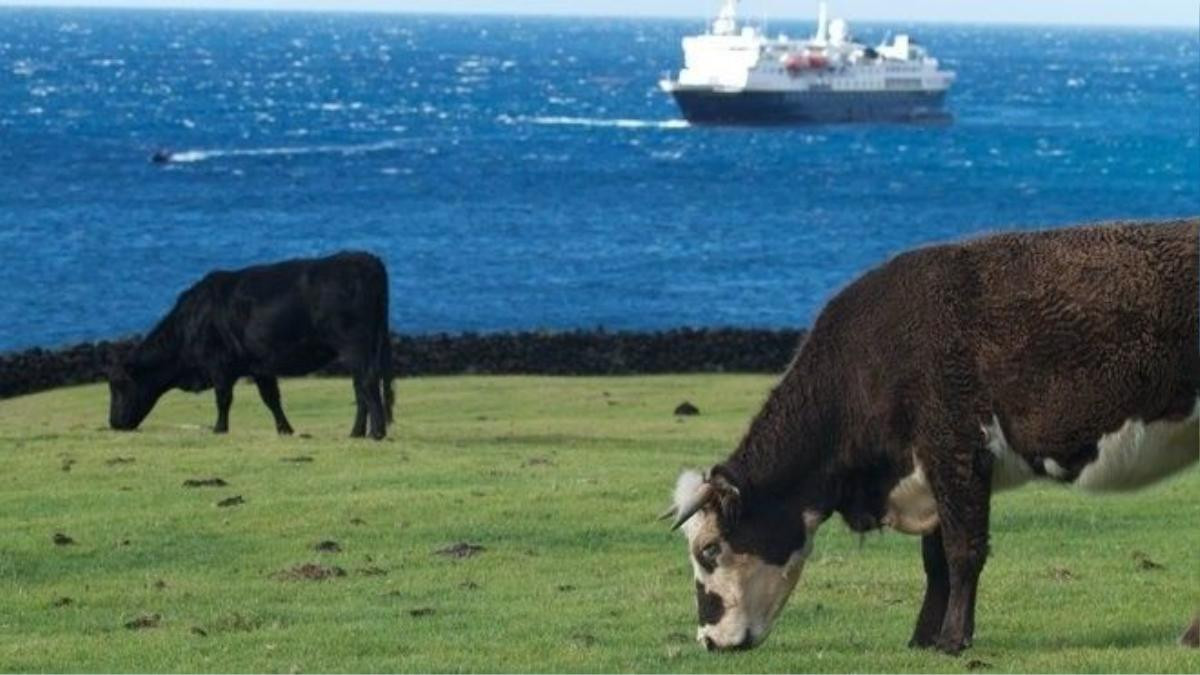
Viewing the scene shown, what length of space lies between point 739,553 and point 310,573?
12.9 feet

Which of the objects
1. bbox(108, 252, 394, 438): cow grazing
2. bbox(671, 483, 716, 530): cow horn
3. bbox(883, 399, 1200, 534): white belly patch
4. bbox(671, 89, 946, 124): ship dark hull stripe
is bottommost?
bbox(671, 89, 946, 124): ship dark hull stripe

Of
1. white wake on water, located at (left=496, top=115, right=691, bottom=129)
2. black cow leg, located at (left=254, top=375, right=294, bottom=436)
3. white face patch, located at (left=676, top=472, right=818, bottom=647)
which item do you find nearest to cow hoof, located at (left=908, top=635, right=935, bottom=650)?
white face patch, located at (left=676, top=472, right=818, bottom=647)

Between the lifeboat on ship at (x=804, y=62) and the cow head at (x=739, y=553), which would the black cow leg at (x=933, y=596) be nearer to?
the cow head at (x=739, y=553)

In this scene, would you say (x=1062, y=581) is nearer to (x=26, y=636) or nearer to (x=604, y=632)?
(x=604, y=632)

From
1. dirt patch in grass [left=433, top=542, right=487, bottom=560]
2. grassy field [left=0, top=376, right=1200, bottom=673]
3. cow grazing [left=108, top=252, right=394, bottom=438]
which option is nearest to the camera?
grassy field [left=0, top=376, right=1200, bottom=673]

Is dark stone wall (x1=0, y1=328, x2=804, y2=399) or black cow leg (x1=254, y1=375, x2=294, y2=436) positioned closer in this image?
black cow leg (x1=254, y1=375, x2=294, y2=436)

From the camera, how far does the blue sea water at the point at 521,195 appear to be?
65688 millimetres

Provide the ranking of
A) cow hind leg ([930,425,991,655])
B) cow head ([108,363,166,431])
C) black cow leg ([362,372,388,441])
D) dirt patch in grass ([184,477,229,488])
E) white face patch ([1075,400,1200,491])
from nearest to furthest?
1. white face patch ([1075,400,1200,491])
2. cow hind leg ([930,425,991,655])
3. dirt patch in grass ([184,477,229,488])
4. black cow leg ([362,372,388,441])
5. cow head ([108,363,166,431])

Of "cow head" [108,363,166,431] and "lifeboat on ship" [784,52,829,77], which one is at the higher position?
"cow head" [108,363,166,431]

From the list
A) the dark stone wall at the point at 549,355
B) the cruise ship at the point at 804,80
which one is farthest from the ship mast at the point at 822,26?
the dark stone wall at the point at 549,355

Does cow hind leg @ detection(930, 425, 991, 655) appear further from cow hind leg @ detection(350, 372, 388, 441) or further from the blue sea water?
the blue sea water

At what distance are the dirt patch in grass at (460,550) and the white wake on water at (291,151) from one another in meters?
98.2

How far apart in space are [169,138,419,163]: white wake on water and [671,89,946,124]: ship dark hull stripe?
21.2m

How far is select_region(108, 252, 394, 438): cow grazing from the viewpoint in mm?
22484
